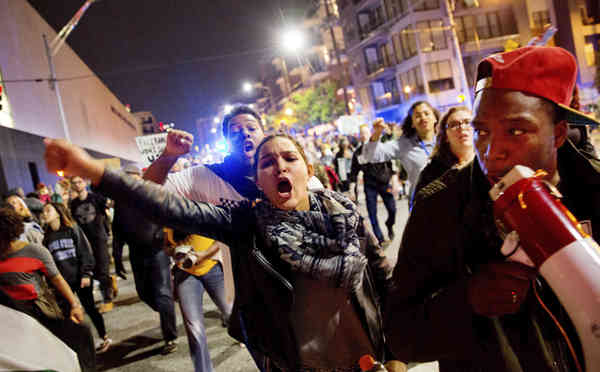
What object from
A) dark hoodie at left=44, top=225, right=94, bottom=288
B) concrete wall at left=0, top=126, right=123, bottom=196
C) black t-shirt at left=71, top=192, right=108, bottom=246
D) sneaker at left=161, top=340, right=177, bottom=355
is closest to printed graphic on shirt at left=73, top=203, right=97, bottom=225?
black t-shirt at left=71, top=192, right=108, bottom=246

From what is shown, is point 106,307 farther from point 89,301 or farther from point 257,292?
point 257,292

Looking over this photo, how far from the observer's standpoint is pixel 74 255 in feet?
18.6

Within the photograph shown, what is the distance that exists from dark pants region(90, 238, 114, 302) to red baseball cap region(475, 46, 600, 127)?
7.66 m

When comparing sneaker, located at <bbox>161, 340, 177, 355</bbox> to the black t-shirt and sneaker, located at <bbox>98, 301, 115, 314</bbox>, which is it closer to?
sneaker, located at <bbox>98, 301, 115, 314</bbox>

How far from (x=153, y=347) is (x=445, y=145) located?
468cm

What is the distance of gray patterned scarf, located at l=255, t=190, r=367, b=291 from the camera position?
6.41 feet

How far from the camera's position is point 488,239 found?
3.98ft

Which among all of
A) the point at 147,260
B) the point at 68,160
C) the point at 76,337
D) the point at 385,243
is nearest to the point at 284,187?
the point at 68,160

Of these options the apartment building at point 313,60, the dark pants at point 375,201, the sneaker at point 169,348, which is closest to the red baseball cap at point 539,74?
the sneaker at point 169,348

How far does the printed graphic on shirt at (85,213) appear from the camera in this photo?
→ 820 cm

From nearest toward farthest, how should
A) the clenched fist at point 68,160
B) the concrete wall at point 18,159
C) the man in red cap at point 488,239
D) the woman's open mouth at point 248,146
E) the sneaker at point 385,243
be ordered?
the man in red cap at point 488,239 < the clenched fist at point 68,160 < the woman's open mouth at point 248,146 < the sneaker at point 385,243 < the concrete wall at point 18,159

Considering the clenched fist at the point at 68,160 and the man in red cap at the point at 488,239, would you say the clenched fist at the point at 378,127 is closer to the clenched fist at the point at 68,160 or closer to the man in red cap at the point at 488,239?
the man in red cap at the point at 488,239

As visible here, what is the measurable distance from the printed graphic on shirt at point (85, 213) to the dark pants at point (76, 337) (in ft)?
16.5

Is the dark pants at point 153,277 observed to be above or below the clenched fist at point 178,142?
below
